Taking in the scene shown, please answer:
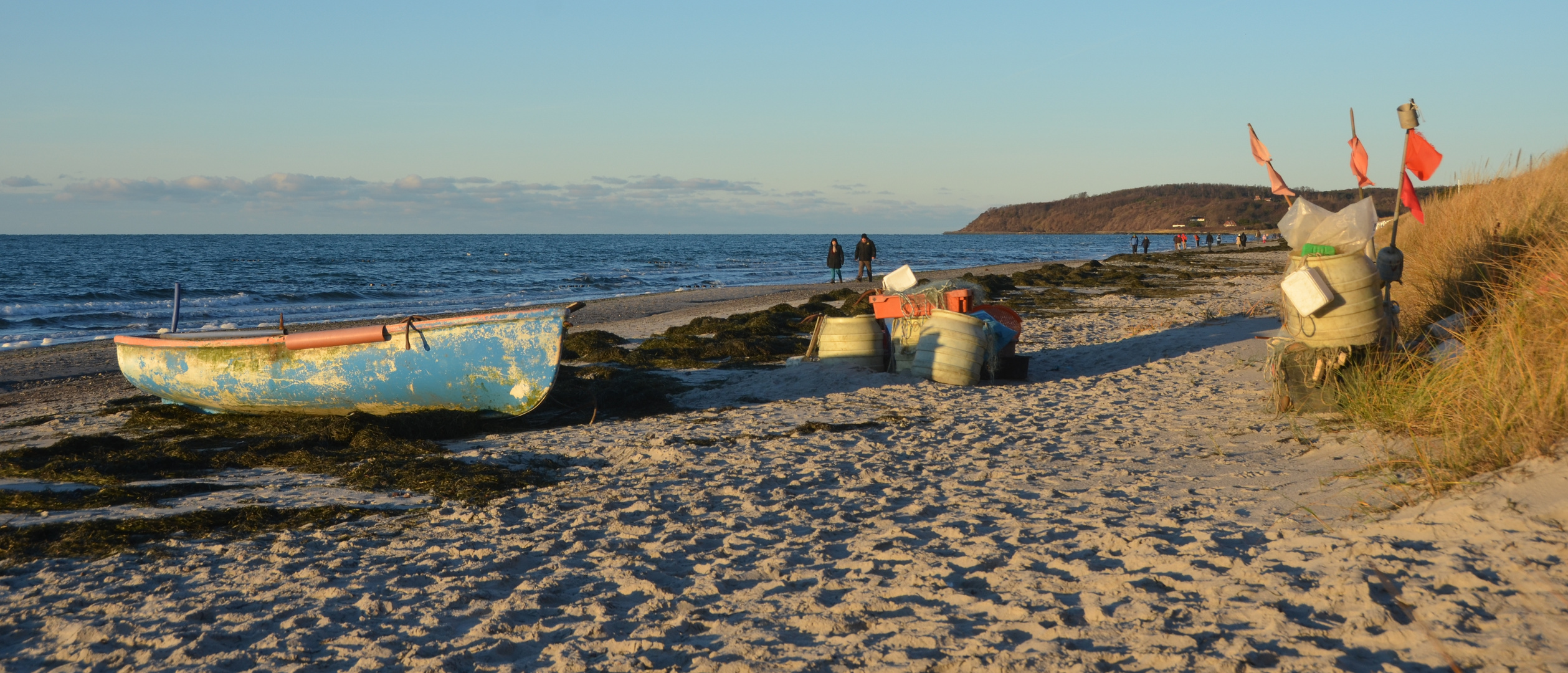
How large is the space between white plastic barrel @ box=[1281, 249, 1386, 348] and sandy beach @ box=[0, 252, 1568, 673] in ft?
2.50

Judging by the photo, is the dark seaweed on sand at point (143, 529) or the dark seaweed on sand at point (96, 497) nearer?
the dark seaweed on sand at point (143, 529)

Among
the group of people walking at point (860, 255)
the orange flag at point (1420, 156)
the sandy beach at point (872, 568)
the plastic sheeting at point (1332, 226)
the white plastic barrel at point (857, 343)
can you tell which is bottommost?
the sandy beach at point (872, 568)

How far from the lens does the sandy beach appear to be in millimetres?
3516

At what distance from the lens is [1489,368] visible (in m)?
5.43

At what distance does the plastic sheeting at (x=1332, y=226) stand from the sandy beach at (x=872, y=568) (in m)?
1.51

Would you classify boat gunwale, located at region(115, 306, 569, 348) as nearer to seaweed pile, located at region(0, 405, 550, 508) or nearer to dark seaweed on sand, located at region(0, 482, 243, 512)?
seaweed pile, located at region(0, 405, 550, 508)

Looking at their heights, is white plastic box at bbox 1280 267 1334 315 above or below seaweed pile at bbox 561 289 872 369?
above

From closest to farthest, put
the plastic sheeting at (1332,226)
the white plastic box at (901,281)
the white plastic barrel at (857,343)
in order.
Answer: the plastic sheeting at (1332,226)
the white plastic box at (901,281)
the white plastic barrel at (857,343)

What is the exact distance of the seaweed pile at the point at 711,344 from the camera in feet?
41.8

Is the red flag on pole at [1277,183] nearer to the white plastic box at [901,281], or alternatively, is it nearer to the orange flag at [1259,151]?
the orange flag at [1259,151]

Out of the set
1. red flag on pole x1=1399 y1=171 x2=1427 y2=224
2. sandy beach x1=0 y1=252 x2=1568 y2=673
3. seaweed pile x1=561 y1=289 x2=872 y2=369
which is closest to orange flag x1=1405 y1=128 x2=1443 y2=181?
red flag on pole x1=1399 y1=171 x2=1427 y2=224

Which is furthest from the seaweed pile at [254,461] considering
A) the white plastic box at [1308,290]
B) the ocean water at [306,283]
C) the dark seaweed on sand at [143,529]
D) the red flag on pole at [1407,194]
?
the ocean water at [306,283]

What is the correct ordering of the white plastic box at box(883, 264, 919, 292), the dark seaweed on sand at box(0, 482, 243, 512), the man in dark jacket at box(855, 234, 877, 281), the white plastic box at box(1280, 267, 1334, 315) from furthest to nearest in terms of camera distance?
1. the man in dark jacket at box(855, 234, 877, 281)
2. the white plastic box at box(883, 264, 919, 292)
3. the white plastic box at box(1280, 267, 1334, 315)
4. the dark seaweed on sand at box(0, 482, 243, 512)

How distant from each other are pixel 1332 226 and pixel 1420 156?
3.32 feet
